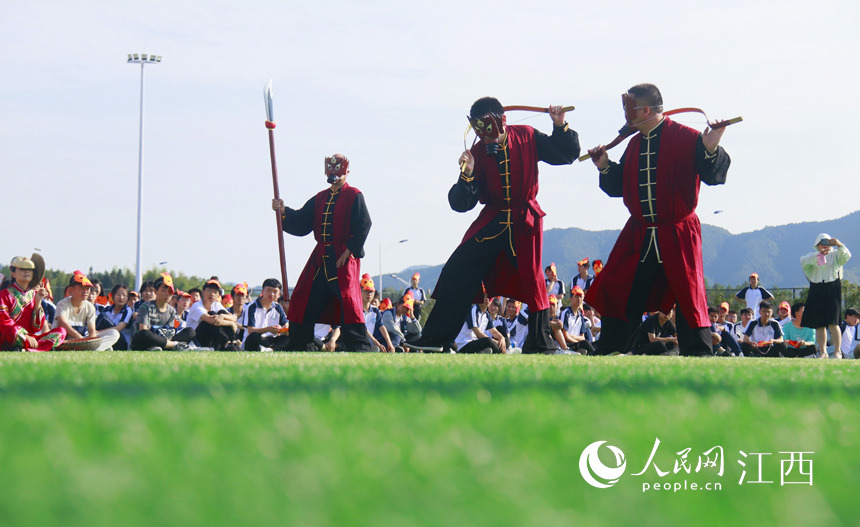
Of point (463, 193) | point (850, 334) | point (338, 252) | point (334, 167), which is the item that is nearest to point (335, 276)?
point (338, 252)

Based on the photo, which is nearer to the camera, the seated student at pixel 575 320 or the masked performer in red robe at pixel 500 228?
the masked performer in red robe at pixel 500 228

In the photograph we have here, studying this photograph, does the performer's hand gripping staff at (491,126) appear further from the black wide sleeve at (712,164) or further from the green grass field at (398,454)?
the green grass field at (398,454)

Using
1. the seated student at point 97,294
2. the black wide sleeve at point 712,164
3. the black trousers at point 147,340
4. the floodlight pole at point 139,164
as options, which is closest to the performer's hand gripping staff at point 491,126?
the black wide sleeve at point 712,164

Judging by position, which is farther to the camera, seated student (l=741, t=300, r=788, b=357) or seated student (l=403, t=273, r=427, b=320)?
seated student (l=403, t=273, r=427, b=320)

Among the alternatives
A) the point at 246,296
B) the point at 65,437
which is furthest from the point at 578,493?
the point at 246,296

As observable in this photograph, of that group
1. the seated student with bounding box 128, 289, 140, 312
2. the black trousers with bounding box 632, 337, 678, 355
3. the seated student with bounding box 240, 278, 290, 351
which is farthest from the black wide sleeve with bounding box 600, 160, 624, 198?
the seated student with bounding box 128, 289, 140, 312

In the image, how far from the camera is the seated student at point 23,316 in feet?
27.7

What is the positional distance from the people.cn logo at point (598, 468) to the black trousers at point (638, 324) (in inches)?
229

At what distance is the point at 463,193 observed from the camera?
7.68m

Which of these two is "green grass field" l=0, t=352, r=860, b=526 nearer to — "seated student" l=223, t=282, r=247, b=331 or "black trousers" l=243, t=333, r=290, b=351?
"black trousers" l=243, t=333, r=290, b=351

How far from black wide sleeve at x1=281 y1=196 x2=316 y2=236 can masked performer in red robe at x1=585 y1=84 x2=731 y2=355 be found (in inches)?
144

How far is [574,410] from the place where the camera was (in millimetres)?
2086

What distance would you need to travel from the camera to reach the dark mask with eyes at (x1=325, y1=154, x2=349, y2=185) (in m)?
9.84

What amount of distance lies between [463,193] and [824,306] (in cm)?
661
